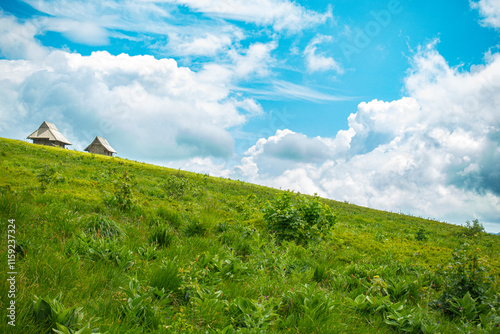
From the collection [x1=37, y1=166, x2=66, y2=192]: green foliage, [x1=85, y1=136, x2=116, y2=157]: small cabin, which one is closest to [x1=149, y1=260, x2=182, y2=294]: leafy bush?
[x1=37, y1=166, x2=66, y2=192]: green foliage

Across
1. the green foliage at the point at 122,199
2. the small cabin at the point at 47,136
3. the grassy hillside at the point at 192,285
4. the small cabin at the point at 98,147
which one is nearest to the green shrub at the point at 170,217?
the grassy hillside at the point at 192,285

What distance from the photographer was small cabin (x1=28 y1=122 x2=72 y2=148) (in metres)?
75.4

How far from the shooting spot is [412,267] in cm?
776

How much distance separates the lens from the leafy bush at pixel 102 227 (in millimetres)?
5531

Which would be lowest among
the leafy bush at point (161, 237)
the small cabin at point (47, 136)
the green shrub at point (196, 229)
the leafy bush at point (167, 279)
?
the leafy bush at point (167, 279)

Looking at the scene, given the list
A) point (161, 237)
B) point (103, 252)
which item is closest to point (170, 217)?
point (161, 237)

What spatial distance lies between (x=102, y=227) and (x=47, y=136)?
88046 mm

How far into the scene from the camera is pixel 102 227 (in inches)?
221

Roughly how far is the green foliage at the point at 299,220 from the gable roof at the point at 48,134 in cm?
8643

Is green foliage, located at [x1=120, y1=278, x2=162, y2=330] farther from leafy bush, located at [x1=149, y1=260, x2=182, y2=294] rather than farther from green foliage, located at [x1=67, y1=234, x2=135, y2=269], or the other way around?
green foliage, located at [x1=67, y1=234, x2=135, y2=269]

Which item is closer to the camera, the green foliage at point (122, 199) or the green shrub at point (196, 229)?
the green shrub at point (196, 229)

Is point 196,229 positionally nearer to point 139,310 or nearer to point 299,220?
point 299,220

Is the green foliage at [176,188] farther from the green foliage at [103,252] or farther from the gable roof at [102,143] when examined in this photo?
the gable roof at [102,143]

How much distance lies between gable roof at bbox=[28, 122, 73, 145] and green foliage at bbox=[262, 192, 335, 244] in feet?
284
